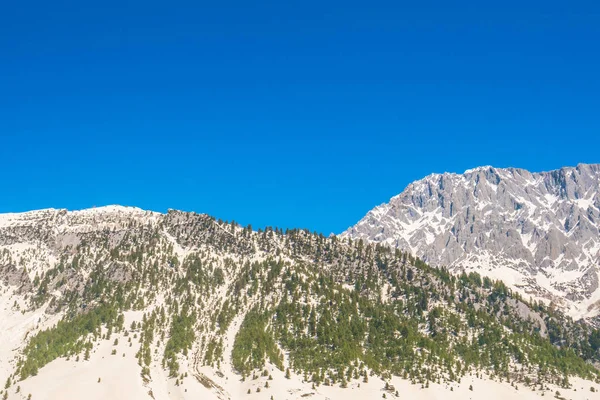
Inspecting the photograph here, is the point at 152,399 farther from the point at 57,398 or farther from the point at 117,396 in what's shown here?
the point at 57,398

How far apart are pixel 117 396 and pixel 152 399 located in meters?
10.7

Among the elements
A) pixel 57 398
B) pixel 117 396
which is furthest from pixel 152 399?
pixel 57 398

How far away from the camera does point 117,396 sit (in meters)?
198

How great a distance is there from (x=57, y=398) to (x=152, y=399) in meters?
28.7

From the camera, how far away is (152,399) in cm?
19975

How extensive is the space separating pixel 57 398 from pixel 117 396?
1808 cm

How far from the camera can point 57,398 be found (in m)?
196
